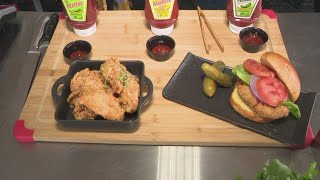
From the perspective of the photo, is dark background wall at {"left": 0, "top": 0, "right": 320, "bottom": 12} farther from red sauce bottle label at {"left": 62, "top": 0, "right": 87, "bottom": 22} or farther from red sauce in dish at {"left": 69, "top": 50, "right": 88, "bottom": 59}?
red sauce in dish at {"left": 69, "top": 50, "right": 88, "bottom": 59}

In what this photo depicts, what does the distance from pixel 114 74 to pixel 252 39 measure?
63cm

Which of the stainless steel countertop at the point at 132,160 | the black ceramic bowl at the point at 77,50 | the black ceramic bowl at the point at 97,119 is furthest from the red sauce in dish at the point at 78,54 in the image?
the stainless steel countertop at the point at 132,160

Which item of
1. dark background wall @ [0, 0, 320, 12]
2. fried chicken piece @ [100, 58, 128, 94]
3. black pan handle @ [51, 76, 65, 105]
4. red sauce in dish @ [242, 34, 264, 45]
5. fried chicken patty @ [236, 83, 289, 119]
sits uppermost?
fried chicken piece @ [100, 58, 128, 94]

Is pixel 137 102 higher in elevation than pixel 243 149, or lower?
higher

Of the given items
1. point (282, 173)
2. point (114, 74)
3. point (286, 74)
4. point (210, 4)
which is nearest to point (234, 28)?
point (286, 74)

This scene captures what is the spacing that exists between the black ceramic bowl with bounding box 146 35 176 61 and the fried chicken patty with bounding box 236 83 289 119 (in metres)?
0.38

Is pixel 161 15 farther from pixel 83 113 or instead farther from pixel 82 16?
pixel 83 113

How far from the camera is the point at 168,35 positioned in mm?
1514

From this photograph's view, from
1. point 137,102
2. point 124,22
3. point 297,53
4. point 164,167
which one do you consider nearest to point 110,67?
point 137,102

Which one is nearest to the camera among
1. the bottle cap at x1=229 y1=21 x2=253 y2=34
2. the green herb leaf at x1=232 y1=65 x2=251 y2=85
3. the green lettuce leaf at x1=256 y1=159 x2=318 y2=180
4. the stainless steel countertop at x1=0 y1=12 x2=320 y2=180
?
the green lettuce leaf at x1=256 y1=159 x2=318 y2=180

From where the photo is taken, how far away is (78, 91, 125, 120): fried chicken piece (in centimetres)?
109

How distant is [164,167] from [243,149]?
27 centimetres

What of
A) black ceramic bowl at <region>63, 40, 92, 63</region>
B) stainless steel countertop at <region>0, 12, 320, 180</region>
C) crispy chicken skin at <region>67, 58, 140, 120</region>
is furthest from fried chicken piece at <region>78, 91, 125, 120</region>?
black ceramic bowl at <region>63, 40, 92, 63</region>

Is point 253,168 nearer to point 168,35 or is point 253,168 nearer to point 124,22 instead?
point 168,35
